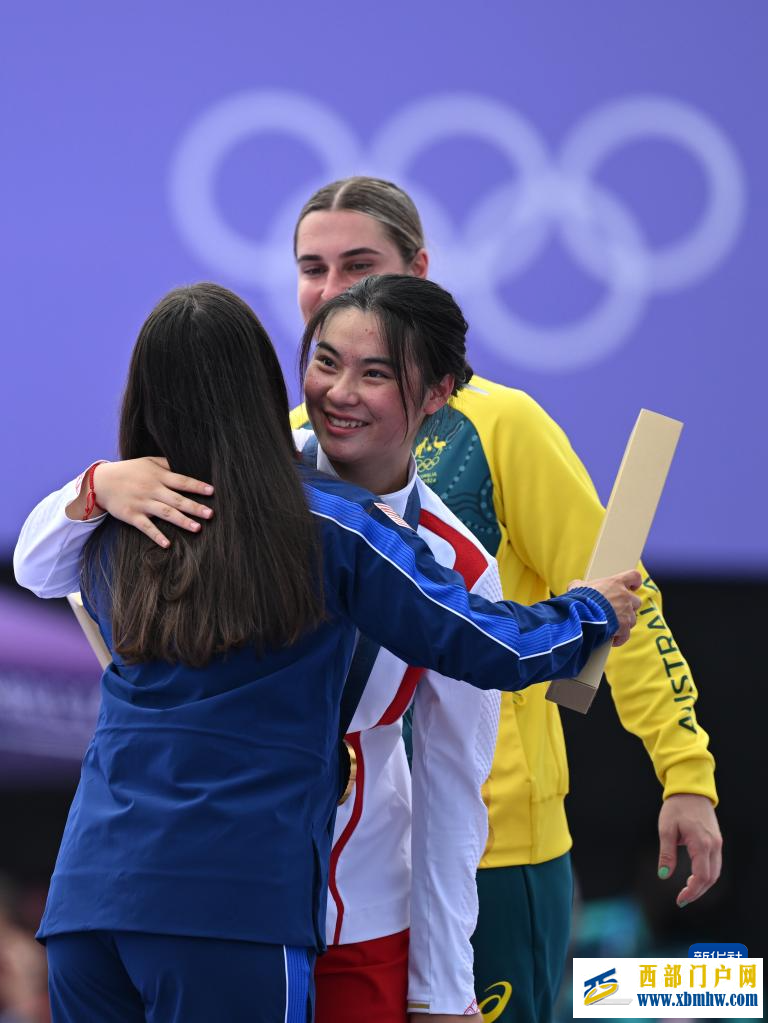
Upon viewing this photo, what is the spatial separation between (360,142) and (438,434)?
2036 millimetres

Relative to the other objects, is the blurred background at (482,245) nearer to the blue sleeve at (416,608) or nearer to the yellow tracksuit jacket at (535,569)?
the yellow tracksuit jacket at (535,569)

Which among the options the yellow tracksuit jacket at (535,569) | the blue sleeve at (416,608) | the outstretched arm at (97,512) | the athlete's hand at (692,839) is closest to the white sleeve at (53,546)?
the outstretched arm at (97,512)

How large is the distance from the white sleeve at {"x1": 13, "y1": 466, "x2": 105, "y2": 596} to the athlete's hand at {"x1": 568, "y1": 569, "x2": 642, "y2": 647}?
0.60m

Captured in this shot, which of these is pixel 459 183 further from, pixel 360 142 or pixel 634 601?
pixel 634 601

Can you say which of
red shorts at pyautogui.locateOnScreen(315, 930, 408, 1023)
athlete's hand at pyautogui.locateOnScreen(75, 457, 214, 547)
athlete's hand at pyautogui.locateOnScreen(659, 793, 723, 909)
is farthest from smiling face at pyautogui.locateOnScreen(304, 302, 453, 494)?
athlete's hand at pyautogui.locateOnScreen(659, 793, 723, 909)

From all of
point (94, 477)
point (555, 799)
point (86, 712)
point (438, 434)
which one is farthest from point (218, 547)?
point (86, 712)

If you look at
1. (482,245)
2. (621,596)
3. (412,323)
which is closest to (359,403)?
(412,323)

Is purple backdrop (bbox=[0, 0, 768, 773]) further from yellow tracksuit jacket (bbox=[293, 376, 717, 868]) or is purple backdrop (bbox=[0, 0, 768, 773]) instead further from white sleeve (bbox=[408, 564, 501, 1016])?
white sleeve (bbox=[408, 564, 501, 1016])

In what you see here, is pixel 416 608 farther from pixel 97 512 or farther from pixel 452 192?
pixel 452 192

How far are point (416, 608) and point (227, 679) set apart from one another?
213 mm

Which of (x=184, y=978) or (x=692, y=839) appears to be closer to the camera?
(x=184, y=978)

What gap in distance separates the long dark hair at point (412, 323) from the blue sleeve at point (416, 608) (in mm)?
267

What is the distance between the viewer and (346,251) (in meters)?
2.36

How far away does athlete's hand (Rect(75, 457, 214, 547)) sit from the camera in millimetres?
1527
